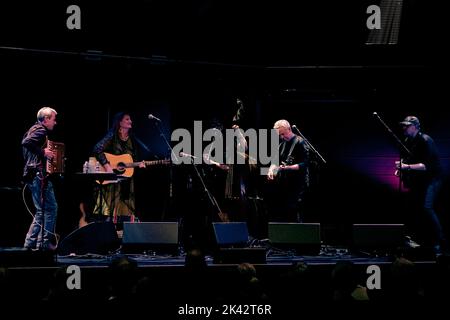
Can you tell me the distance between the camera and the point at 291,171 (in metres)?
9.06

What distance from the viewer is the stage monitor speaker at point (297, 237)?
7.92 m

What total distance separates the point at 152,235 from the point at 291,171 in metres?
2.67

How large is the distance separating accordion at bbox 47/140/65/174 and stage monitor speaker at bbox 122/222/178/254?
1.23m

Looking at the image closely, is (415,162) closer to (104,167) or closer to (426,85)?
(426,85)

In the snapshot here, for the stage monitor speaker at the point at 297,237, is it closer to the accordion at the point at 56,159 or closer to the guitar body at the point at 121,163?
the guitar body at the point at 121,163

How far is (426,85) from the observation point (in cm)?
1033

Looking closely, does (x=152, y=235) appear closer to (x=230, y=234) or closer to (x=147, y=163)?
(x=230, y=234)

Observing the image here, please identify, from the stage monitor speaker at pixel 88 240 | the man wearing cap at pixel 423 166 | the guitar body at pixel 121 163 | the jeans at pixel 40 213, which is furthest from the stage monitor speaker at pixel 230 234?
the man wearing cap at pixel 423 166

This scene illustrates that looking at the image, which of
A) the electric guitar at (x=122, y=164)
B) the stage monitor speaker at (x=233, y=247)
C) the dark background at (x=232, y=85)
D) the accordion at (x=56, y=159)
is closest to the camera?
the stage monitor speaker at (x=233, y=247)

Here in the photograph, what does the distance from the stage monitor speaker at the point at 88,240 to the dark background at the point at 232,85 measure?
210 cm

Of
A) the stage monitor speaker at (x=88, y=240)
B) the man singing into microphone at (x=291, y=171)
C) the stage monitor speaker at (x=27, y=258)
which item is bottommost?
the stage monitor speaker at (x=88, y=240)

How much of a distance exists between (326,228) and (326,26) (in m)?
3.80

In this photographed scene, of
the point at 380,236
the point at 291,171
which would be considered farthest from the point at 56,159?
the point at 380,236
